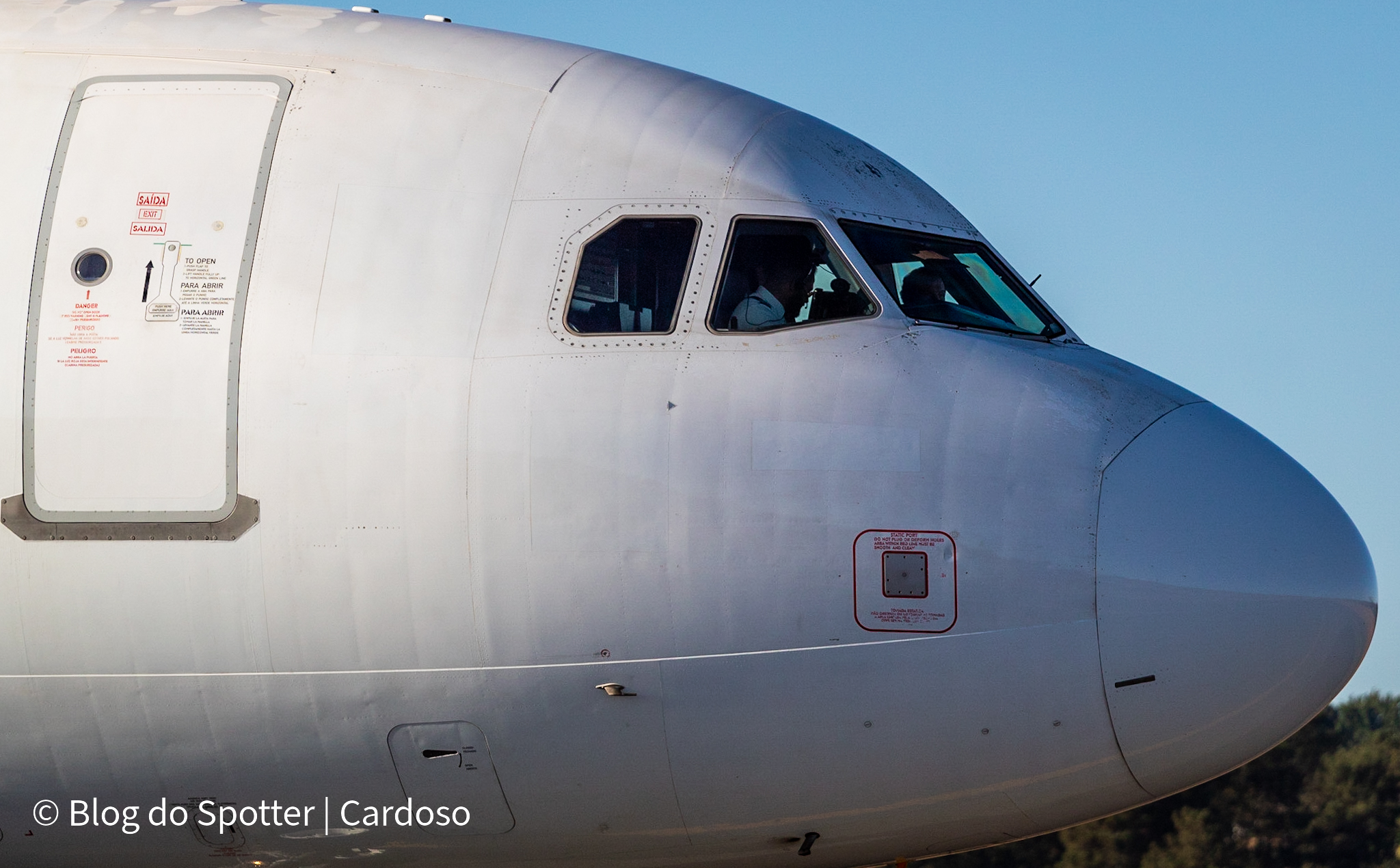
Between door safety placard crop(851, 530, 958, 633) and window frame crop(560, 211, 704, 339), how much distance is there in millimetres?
1452

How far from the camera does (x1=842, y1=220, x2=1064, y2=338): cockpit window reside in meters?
7.36

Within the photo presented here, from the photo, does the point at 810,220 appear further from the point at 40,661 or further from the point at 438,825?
the point at 40,661

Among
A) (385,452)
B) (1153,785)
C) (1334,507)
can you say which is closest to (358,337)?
(385,452)

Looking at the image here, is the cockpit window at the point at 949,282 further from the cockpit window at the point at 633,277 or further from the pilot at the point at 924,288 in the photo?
the cockpit window at the point at 633,277

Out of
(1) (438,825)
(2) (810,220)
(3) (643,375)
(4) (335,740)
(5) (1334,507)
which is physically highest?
(2) (810,220)

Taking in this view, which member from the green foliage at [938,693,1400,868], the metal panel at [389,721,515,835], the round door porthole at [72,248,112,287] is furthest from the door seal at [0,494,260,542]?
the green foliage at [938,693,1400,868]

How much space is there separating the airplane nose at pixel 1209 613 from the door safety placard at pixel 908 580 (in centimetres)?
69

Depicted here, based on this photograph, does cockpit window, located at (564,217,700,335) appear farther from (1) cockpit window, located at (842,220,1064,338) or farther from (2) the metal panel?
(2) the metal panel

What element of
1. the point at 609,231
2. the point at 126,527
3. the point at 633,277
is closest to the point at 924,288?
the point at 633,277

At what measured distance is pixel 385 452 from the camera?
6906 mm

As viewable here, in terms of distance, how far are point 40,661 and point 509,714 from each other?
2346mm

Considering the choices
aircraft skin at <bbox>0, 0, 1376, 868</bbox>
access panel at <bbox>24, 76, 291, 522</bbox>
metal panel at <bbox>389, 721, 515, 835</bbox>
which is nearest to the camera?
aircraft skin at <bbox>0, 0, 1376, 868</bbox>

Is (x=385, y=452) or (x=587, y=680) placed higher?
(x=385, y=452)

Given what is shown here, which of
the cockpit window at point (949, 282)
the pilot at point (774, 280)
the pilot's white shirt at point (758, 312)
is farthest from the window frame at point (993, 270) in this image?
the pilot's white shirt at point (758, 312)
